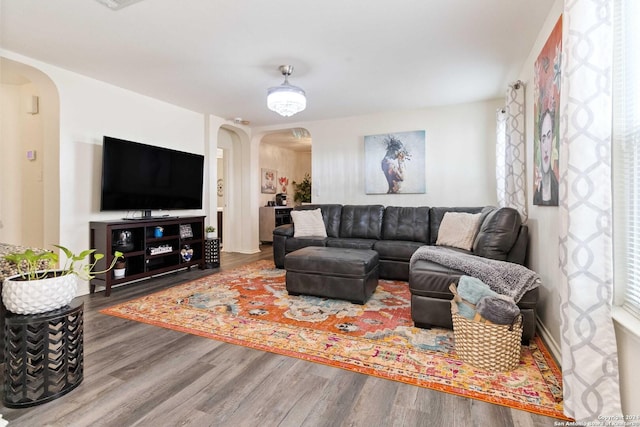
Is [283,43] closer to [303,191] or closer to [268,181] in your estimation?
[268,181]

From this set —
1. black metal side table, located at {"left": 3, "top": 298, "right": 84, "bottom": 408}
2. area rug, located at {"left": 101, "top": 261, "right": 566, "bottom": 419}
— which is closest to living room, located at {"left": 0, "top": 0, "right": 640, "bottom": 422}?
area rug, located at {"left": 101, "top": 261, "right": 566, "bottom": 419}

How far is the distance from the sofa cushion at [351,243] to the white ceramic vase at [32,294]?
121 inches

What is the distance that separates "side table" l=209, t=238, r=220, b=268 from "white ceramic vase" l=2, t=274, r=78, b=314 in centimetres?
298

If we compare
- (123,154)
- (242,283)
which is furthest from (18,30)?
(242,283)

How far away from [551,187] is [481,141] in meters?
2.61

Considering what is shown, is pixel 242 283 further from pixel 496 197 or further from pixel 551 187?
pixel 496 197

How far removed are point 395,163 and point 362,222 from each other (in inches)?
44.3

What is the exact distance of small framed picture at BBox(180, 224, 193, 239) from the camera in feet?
13.7

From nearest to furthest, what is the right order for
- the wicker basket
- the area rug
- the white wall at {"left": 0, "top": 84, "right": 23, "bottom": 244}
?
1. the area rug
2. the wicker basket
3. the white wall at {"left": 0, "top": 84, "right": 23, "bottom": 244}

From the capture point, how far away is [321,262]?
117 inches

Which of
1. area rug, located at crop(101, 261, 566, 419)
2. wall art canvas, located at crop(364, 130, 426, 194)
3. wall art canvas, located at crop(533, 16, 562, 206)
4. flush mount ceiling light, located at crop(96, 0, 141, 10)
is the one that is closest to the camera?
area rug, located at crop(101, 261, 566, 419)

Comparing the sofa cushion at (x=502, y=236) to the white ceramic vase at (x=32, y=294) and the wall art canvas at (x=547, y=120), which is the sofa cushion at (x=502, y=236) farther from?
the white ceramic vase at (x=32, y=294)

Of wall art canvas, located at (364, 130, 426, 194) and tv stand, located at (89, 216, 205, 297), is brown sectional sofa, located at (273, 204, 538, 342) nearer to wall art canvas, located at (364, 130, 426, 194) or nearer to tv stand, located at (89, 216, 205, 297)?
wall art canvas, located at (364, 130, 426, 194)

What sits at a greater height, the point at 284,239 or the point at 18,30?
the point at 18,30
